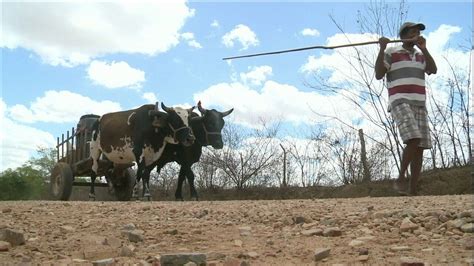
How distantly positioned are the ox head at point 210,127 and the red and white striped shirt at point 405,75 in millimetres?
4536

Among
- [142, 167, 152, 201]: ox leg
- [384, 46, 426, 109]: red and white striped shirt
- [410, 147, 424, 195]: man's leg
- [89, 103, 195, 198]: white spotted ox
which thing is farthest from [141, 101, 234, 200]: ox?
[410, 147, 424, 195]: man's leg

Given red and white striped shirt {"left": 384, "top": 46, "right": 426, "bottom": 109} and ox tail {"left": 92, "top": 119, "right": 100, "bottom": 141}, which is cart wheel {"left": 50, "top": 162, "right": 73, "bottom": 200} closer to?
ox tail {"left": 92, "top": 119, "right": 100, "bottom": 141}

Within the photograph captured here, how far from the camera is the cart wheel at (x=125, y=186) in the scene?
1305 cm

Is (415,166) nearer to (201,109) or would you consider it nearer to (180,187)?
(180,187)

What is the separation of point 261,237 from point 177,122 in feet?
21.2

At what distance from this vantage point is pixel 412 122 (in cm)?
611

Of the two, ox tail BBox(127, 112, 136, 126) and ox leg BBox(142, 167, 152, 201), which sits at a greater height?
ox tail BBox(127, 112, 136, 126)

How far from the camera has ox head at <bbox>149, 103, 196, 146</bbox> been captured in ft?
32.8

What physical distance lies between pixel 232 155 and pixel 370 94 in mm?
7237

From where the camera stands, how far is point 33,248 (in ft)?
12.5

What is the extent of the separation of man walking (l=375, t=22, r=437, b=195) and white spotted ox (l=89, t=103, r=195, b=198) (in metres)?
4.44

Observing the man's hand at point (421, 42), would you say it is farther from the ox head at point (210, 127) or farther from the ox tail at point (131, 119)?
the ox tail at point (131, 119)

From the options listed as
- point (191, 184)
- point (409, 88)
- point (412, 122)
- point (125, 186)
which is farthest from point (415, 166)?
point (125, 186)

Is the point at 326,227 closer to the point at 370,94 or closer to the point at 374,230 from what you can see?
the point at 374,230
